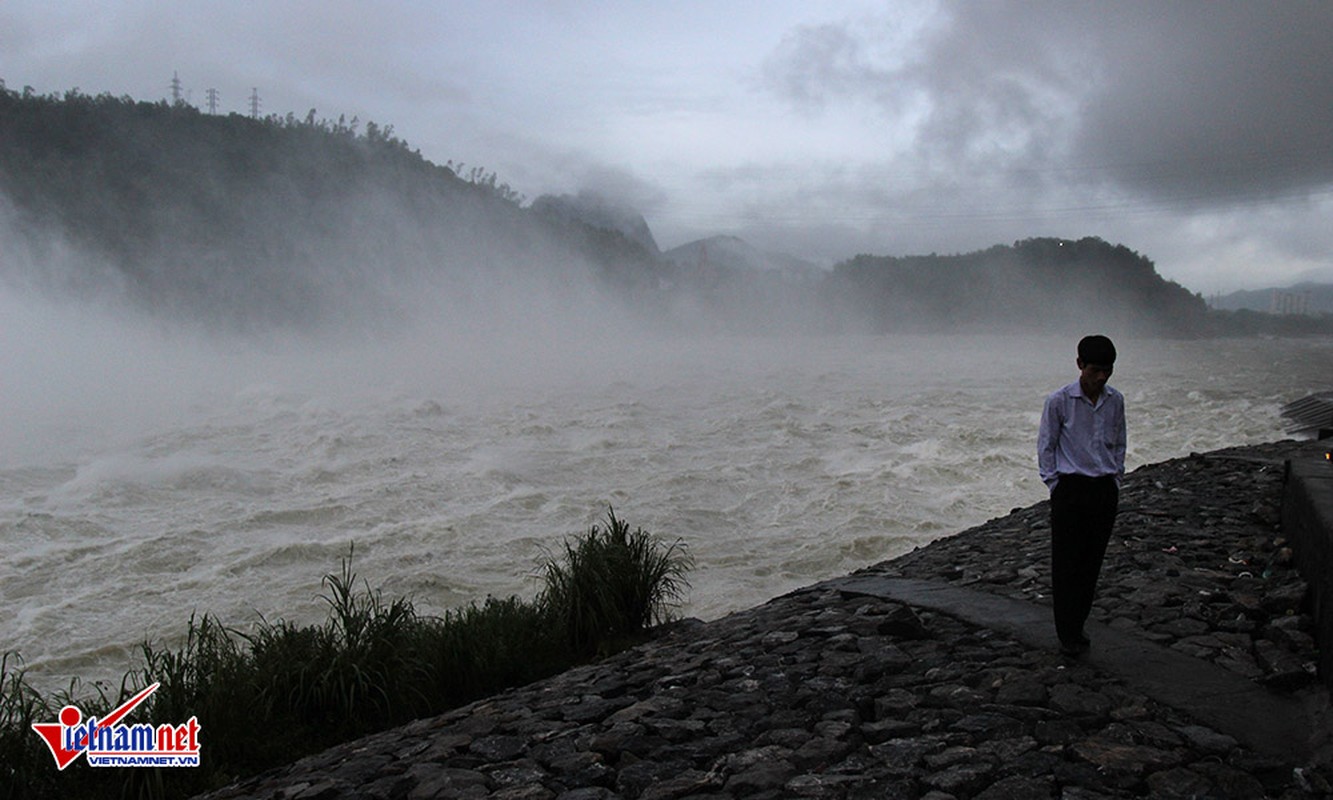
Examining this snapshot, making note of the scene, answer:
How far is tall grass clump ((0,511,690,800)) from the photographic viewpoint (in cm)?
584

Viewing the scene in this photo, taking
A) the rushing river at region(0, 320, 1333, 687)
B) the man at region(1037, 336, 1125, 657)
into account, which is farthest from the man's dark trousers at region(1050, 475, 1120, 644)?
the rushing river at region(0, 320, 1333, 687)

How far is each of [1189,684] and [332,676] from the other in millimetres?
5648

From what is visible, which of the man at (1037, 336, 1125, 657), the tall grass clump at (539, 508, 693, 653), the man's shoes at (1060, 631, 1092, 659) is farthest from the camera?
the tall grass clump at (539, 508, 693, 653)

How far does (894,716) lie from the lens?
15.5 ft

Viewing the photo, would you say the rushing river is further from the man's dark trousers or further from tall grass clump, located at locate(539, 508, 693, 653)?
the man's dark trousers

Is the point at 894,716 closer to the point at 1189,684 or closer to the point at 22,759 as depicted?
the point at 1189,684

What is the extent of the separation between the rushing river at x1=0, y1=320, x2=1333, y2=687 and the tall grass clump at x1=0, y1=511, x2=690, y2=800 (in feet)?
8.61

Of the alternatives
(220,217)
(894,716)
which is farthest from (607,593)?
(220,217)

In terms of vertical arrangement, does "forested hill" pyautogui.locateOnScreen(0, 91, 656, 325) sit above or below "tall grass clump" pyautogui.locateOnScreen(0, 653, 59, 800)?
above

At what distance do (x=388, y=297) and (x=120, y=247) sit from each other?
1974 cm

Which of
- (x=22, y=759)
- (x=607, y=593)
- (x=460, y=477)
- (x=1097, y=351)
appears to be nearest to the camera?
(x=1097, y=351)

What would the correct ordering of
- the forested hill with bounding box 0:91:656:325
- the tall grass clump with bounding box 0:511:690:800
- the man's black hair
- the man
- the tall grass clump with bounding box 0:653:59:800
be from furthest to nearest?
the forested hill with bounding box 0:91:656:325
the tall grass clump with bounding box 0:511:690:800
the tall grass clump with bounding box 0:653:59:800
the man
the man's black hair

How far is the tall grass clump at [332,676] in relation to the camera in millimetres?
5840

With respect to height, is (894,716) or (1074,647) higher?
(1074,647)
